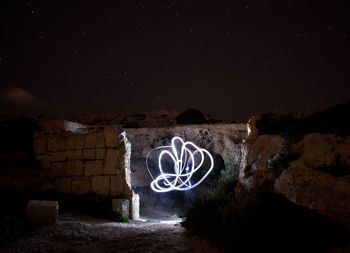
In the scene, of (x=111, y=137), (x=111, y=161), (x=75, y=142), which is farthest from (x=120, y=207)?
(x=75, y=142)

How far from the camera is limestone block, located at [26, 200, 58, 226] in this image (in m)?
7.59

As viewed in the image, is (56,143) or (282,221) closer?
(282,221)

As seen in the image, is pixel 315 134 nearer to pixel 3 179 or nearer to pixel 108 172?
pixel 108 172

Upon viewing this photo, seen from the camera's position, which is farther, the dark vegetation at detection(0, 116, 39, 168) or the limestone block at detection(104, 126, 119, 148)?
the dark vegetation at detection(0, 116, 39, 168)

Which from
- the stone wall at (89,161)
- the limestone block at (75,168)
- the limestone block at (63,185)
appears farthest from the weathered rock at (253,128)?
the limestone block at (63,185)

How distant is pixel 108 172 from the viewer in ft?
33.1

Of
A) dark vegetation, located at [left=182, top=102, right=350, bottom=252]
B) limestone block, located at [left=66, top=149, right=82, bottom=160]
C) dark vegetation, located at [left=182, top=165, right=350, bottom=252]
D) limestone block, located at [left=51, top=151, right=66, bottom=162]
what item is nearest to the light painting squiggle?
limestone block, located at [left=66, top=149, right=82, bottom=160]

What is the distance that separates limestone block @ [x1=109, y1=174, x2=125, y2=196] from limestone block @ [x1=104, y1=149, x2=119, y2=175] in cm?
20

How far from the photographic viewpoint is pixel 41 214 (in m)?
7.63

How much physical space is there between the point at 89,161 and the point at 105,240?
142 inches

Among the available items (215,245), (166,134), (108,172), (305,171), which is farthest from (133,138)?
(305,171)

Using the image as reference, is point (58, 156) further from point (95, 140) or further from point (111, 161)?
point (111, 161)

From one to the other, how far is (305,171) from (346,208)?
879 mm

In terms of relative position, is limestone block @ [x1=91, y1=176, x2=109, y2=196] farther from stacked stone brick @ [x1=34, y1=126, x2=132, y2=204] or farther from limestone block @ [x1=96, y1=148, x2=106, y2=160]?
limestone block @ [x1=96, y1=148, x2=106, y2=160]
